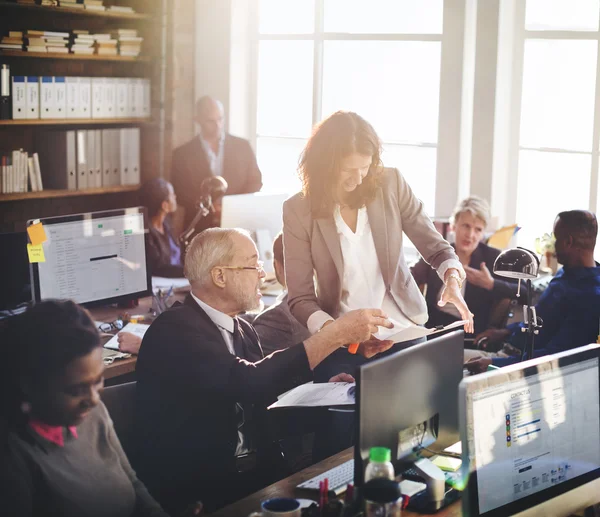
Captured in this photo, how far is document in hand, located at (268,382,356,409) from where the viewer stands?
233 centimetres

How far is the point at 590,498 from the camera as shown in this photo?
6.49 ft

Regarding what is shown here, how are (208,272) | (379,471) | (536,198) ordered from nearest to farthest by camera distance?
(379,471) < (208,272) < (536,198)

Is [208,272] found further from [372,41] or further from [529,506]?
[372,41]

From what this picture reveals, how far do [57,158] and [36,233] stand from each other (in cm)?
220

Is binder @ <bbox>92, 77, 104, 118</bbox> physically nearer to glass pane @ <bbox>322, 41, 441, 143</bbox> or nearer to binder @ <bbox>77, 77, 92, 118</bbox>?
binder @ <bbox>77, 77, 92, 118</bbox>

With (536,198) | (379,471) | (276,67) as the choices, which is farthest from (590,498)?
(276,67)

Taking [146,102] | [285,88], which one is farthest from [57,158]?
[285,88]

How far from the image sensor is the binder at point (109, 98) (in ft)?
18.3

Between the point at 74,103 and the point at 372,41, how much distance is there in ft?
6.27

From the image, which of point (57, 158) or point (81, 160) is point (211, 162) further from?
point (57, 158)

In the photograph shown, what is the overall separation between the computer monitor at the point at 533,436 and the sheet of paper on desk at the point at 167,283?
94.9 inches

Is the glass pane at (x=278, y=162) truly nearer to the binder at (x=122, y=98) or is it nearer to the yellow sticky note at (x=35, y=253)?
the binder at (x=122, y=98)

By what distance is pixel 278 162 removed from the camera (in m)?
6.07

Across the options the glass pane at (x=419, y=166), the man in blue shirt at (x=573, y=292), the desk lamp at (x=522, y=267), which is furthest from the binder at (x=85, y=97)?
the desk lamp at (x=522, y=267)
